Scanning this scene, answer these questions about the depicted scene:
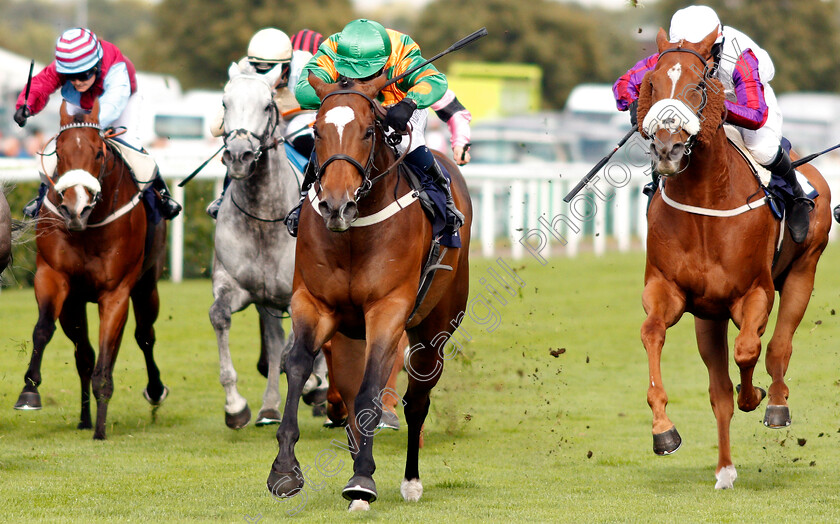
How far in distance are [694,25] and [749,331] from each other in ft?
4.67

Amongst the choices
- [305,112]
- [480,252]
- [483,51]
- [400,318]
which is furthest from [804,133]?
[400,318]

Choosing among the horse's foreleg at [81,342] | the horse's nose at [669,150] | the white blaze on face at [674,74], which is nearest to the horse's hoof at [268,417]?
the horse's foreleg at [81,342]

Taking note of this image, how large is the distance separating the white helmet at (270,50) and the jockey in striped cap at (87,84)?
0.79 meters

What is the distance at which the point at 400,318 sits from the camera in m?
5.20

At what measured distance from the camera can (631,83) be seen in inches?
243

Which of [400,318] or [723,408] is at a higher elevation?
[400,318]

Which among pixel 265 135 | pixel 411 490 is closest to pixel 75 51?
pixel 265 135

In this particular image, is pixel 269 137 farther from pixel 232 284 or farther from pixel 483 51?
pixel 483 51

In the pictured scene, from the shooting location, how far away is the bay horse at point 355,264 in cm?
491

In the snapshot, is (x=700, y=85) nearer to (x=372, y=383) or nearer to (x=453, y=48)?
(x=453, y=48)

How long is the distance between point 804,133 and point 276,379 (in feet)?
Result: 109

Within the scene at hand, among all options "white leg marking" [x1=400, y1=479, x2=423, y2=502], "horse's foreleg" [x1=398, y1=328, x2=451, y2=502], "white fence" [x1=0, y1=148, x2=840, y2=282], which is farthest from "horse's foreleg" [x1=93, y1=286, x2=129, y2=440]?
"white fence" [x1=0, y1=148, x2=840, y2=282]

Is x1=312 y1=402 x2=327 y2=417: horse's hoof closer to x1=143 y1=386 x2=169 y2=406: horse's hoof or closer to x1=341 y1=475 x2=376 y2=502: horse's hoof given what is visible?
x1=143 y1=386 x2=169 y2=406: horse's hoof

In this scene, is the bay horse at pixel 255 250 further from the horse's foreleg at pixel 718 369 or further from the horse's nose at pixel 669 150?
the horse's nose at pixel 669 150
